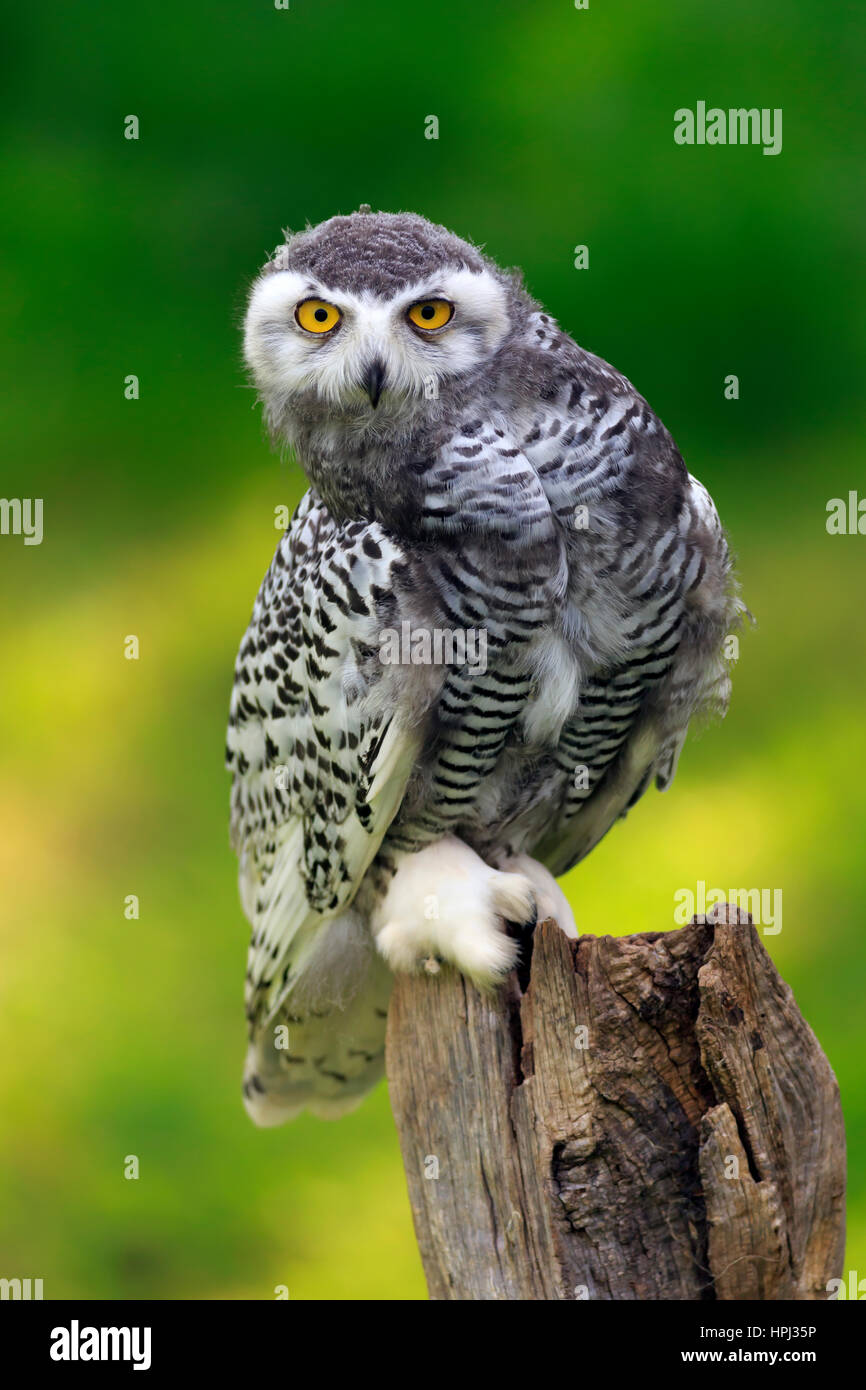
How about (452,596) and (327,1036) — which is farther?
(327,1036)

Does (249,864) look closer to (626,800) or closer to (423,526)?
(626,800)

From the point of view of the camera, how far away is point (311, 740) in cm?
221

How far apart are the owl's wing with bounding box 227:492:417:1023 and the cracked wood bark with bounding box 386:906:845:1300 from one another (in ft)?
1.36

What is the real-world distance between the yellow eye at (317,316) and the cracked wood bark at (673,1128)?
0.84 meters

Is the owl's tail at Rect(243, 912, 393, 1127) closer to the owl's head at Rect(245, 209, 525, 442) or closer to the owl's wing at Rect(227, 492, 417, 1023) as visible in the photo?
the owl's wing at Rect(227, 492, 417, 1023)

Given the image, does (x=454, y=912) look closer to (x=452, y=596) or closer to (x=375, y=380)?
(x=452, y=596)

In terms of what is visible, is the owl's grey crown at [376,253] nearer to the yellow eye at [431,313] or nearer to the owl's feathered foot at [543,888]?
the yellow eye at [431,313]

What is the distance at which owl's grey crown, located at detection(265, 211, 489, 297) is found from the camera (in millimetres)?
1827

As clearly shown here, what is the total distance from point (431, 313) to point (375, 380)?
127 mm

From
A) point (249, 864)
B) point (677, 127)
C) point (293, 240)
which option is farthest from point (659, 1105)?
point (677, 127)

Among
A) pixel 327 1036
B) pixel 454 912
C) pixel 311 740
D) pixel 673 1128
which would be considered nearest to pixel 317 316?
pixel 311 740

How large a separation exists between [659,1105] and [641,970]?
0.57ft

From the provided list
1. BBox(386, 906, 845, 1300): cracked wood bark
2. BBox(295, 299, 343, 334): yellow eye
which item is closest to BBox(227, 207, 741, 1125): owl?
BBox(295, 299, 343, 334): yellow eye

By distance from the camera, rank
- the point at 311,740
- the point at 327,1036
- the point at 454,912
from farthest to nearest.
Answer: the point at 327,1036
the point at 311,740
the point at 454,912
